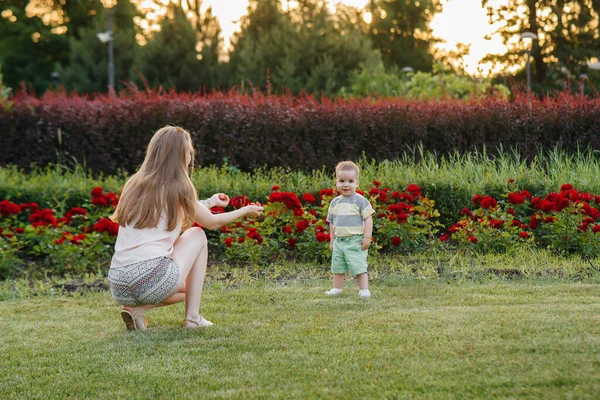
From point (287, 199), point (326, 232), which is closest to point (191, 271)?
point (287, 199)

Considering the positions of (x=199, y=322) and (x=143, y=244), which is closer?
(x=143, y=244)

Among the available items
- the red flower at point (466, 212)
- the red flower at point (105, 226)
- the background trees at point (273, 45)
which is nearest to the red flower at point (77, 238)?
the red flower at point (105, 226)

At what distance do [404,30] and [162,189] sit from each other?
40765 millimetres

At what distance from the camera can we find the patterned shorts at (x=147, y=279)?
15.4 feet

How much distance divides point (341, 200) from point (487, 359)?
2341 millimetres

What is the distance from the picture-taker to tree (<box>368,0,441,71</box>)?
42994 millimetres

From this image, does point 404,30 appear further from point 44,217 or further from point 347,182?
point 347,182

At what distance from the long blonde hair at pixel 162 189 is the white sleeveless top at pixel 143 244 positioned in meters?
0.04

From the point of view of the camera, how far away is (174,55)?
1090 inches

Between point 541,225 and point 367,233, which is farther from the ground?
point 367,233

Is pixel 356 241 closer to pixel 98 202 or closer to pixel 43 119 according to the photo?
pixel 98 202

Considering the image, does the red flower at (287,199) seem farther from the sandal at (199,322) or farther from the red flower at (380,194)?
the sandal at (199,322)

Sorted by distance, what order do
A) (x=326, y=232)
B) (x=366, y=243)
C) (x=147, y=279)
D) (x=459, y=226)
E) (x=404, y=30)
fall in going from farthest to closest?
(x=404, y=30), (x=459, y=226), (x=326, y=232), (x=366, y=243), (x=147, y=279)

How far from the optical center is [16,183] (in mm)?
10227
